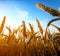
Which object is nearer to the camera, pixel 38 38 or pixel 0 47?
pixel 0 47

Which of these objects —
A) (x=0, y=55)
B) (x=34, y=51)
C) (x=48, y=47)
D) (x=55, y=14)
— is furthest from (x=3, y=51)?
(x=55, y=14)

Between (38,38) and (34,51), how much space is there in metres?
0.84

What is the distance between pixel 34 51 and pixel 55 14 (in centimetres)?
106

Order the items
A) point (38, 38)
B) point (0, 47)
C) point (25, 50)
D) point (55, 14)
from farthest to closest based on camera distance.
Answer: point (38, 38) < point (0, 47) < point (25, 50) < point (55, 14)

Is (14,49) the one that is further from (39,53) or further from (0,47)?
(39,53)

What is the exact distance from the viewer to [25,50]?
2.04 metres

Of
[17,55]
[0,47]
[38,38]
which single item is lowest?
[17,55]

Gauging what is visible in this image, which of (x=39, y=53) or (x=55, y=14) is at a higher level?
(x=55, y=14)

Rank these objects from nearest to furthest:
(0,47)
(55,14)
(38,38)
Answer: (55,14)
(0,47)
(38,38)

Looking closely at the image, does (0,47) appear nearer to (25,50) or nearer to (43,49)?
(25,50)

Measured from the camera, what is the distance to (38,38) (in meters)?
2.95

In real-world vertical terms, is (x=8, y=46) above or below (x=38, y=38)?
below

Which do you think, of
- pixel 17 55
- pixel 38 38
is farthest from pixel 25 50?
pixel 38 38

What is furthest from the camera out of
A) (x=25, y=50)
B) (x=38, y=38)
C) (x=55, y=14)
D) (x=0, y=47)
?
(x=38, y=38)
